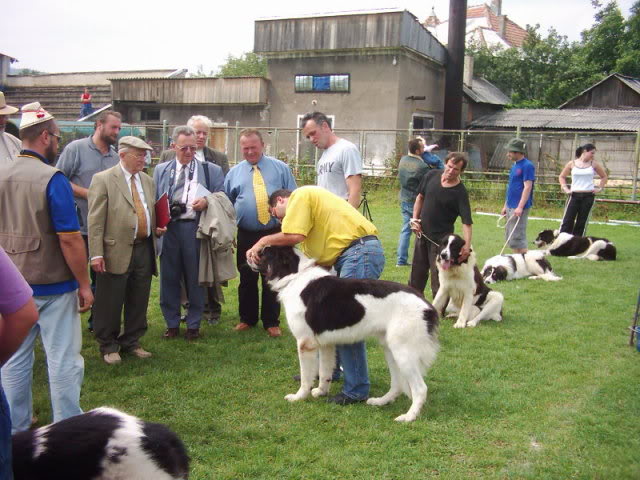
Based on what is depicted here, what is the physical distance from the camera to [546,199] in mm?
18938

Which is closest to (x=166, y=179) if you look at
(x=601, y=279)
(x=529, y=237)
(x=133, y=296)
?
(x=133, y=296)

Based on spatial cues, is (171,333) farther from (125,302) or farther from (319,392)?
(319,392)

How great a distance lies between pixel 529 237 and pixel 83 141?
1079cm

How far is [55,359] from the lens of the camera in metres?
3.60

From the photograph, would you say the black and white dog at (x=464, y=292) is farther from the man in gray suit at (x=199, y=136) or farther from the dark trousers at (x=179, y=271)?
the man in gray suit at (x=199, y=136)

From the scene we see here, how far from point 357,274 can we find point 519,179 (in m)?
6.08

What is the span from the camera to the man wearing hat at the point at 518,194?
9.48 meters

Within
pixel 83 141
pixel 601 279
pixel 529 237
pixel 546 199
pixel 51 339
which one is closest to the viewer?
pixel 51 339

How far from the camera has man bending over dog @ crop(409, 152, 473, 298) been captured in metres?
6.65

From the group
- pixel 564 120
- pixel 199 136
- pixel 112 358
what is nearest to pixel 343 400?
pixel 112 358

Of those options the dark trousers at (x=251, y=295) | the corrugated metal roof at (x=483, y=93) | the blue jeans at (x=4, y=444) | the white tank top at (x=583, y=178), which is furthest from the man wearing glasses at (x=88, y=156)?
the corrugated metal roof at (x=483, y=93)

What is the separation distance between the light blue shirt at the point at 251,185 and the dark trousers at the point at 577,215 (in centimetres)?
788

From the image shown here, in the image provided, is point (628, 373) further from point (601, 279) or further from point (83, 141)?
point (83, 141)

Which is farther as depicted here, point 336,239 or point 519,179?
point 519,179
